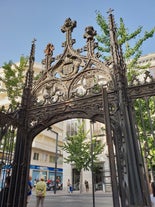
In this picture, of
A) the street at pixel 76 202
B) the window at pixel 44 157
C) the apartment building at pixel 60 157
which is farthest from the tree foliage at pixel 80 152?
the window at pixel 44 157

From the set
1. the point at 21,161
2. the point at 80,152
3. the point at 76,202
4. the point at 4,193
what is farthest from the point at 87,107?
the point at 80,152

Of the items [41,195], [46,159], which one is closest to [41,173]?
[46,159]

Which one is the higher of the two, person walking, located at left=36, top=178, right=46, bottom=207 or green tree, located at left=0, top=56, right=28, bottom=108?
A: green tree, located at left=0, top=56, right=28, bottom=108

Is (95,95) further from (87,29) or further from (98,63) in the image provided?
(87,29)

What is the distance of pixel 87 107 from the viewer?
5.02m

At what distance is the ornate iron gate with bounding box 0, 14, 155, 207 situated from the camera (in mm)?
3676

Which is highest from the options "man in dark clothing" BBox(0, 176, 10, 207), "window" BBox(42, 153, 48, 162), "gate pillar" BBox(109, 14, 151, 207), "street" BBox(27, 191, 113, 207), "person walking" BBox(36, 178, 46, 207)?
"window" BBox(42, 153, 48, 162)

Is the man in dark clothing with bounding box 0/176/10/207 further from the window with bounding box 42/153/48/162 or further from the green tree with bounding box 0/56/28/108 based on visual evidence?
the window with bounding box 42/153/48/162

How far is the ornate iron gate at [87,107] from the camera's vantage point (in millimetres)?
3676

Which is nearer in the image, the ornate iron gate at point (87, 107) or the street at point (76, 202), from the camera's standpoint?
the ornate iron gate at point (87, 107)

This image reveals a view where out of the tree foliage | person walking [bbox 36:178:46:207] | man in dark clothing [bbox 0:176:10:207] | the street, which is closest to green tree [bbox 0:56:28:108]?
person walking [bbox 36:178:46:207]

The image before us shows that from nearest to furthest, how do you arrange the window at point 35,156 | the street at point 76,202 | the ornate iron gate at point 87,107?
the ornate iron gate at point 87,107 → the street at point 76,202 → the window at point 35,156

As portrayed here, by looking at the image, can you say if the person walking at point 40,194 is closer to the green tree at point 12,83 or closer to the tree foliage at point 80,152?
the green tree at point 12,83

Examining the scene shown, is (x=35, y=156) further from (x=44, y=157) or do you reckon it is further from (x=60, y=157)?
(x=60, y=157)
